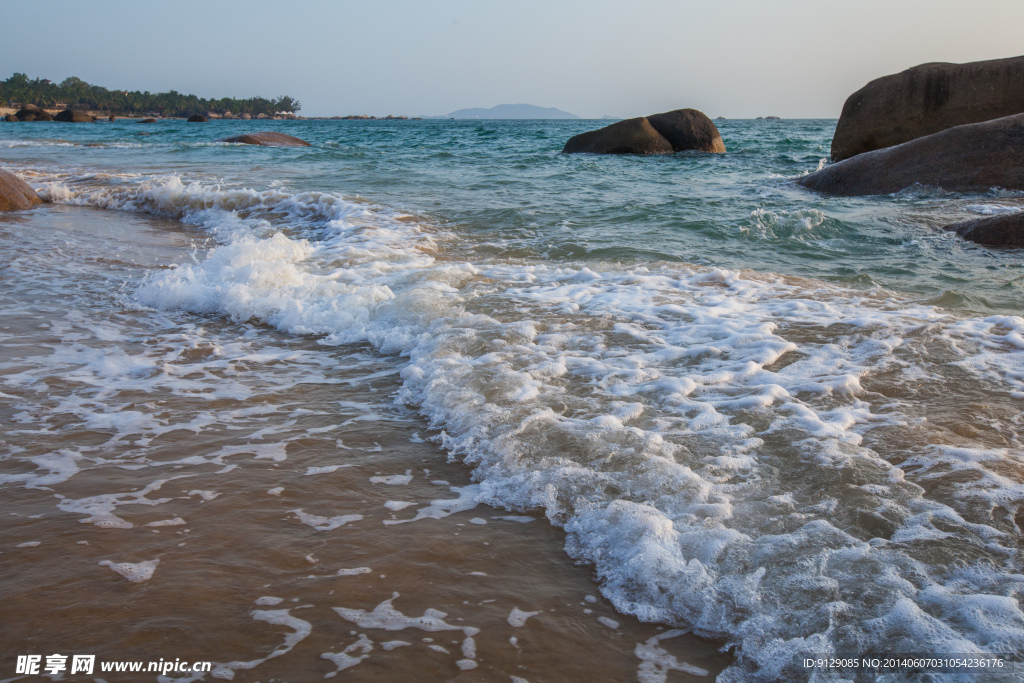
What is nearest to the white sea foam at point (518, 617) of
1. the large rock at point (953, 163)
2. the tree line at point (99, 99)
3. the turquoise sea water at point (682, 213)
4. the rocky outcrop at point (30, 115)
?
the turquoise sea water at point (682, 213)

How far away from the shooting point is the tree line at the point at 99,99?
8656 cm

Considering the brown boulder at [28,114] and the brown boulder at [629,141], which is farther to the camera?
the brown boulder at [28,114]

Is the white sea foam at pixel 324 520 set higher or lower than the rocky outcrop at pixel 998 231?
lower

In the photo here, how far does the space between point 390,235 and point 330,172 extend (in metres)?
7.45

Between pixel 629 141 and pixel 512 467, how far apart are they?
18.2 metres

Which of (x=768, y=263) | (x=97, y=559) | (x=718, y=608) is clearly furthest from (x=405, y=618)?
(x=768, y=263)

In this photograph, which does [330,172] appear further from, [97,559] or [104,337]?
[97,559]

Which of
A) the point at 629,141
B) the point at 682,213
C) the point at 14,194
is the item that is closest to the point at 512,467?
the point at 682,213

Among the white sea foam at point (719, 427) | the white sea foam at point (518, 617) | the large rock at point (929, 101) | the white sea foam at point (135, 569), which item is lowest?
the white sea foam at point (518, 617)

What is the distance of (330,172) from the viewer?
13.6 metres

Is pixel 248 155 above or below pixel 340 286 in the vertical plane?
above

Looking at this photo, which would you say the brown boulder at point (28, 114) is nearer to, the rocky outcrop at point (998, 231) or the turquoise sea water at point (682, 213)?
the turquoise sea water at point (682, 213)

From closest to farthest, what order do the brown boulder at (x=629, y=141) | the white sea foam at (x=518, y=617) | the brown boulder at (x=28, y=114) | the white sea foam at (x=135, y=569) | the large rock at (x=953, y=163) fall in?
the white sea foam at (x=518, y=617), the white sea foam at (x=135, y=569), the large rock at (x=953, y=163), the brown boulder at (x=629, y=141), the brown boulder at (x=28, y=114)

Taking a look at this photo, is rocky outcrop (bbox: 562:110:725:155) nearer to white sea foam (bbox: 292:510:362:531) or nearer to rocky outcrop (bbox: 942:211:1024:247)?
rocky outcrop (bbox: 942:211:1024:247)
